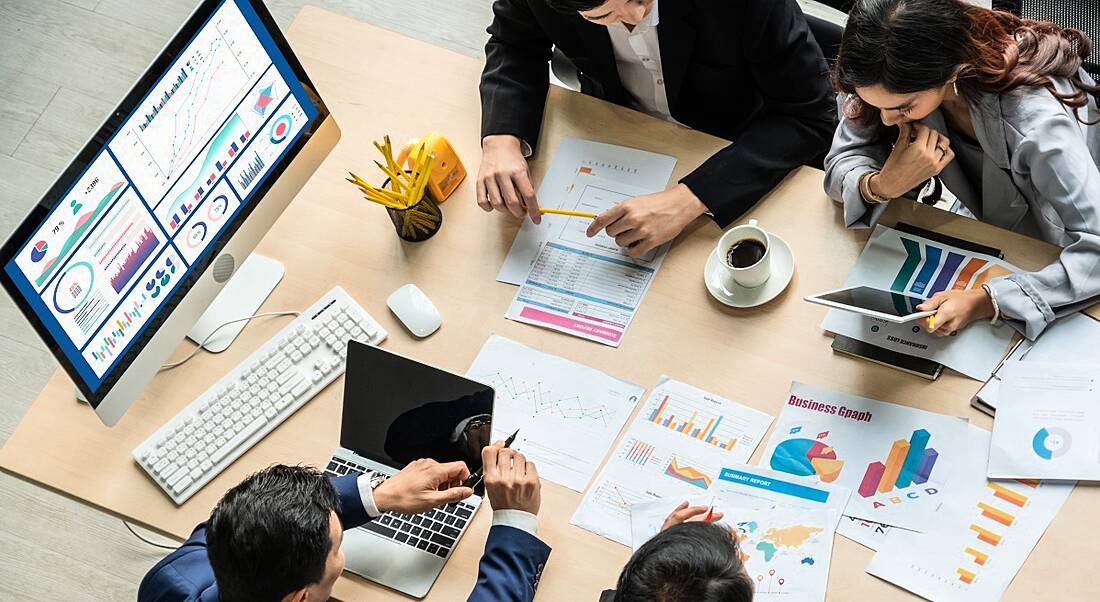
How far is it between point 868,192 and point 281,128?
3.00 ft

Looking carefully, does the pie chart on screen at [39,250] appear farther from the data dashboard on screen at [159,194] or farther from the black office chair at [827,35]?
the black office chair at [827,35]

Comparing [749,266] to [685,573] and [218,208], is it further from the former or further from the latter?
[218,208]

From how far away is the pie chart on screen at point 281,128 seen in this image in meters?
1.58

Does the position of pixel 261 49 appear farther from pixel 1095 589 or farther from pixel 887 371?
pixel 1095 589

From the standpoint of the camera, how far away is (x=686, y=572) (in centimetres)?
113

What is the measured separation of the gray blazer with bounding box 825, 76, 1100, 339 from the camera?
1.44m

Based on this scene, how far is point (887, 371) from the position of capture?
1486mm

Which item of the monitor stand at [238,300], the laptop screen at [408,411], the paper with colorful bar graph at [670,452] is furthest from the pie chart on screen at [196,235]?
the paper with colorful bar graph at [670,452]

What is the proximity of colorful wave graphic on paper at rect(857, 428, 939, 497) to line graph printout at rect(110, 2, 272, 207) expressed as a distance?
1056 mm

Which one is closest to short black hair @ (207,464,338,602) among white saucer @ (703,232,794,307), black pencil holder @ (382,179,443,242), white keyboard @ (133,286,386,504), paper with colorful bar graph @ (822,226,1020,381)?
white keyboard @ (133,286,386,504)

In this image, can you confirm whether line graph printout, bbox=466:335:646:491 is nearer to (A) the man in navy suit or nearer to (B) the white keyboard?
(A) the man in navy suit

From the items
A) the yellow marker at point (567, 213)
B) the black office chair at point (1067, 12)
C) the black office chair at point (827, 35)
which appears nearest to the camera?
the yellow marker at point (567, 213)

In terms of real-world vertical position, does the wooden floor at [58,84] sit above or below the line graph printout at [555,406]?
below

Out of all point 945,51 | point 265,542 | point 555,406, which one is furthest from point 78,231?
point 945,51
